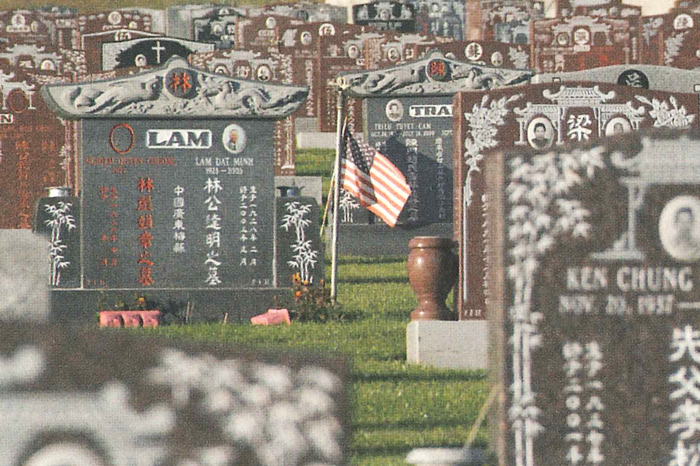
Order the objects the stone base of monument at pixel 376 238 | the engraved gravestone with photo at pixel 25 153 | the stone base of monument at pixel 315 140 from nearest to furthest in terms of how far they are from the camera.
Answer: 1. the engraved gravestone with photo at pixel 25 153
2. the stone base of monument at pixel 376 238
3. the stone base of monument at pixel 315 140

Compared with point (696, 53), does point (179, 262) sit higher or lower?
lower

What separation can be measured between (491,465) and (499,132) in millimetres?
4160

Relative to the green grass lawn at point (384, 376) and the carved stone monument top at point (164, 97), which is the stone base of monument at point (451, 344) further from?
the carved stone monument top at point (164, 97)

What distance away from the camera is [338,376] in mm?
4559

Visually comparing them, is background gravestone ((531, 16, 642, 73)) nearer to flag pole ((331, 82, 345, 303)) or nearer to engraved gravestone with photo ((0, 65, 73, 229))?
engraved gravestone with photo ((0, 65, 73, 229))

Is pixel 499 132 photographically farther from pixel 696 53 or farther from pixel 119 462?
pixel 696 53

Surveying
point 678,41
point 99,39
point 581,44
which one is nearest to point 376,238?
point 581,44

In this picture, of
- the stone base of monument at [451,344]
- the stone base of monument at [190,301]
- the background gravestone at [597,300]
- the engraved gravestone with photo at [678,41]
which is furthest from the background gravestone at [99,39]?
the background gravestone at [597,300]

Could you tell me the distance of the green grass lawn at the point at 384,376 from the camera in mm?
8094

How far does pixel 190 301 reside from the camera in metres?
13.8

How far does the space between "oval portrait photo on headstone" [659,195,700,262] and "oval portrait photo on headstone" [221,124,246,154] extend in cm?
832

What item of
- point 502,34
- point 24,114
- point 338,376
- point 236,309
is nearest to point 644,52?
point 502,34

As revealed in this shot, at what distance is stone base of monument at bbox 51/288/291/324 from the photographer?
539 inches

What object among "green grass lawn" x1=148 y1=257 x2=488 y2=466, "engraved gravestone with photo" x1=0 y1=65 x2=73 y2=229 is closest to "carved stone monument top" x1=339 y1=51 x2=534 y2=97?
"green grass lawn" x1=148 y1=257 x2=488 y2=466
